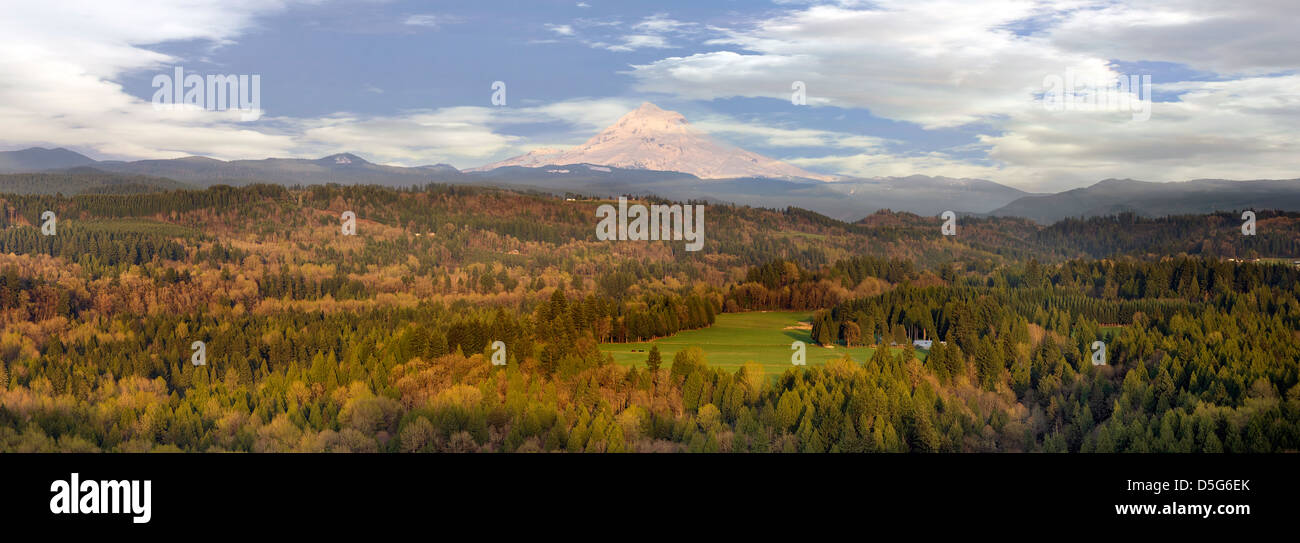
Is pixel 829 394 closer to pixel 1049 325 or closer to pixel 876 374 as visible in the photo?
pixel 876 374

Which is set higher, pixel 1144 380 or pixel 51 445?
pixel 1144 380

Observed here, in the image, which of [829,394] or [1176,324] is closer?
[829,394]

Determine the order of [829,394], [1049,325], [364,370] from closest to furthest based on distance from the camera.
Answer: [829,394] < [364,370] < [1049,325]

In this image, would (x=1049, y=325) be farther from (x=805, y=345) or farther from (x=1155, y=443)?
(x=1155, y=443)
